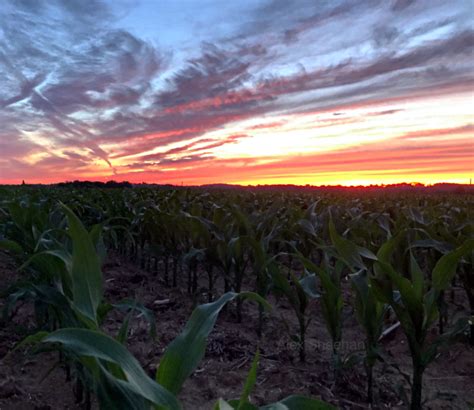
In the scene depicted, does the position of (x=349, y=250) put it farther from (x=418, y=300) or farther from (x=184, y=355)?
(x=184, y=355)

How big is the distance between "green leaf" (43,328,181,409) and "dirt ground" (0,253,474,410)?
3.67 ft

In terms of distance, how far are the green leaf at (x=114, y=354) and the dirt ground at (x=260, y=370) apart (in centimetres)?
112

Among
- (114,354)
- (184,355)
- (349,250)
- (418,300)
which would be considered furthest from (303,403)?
(349,250)

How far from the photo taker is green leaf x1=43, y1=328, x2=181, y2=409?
80cm

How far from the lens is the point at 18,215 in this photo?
3.16m

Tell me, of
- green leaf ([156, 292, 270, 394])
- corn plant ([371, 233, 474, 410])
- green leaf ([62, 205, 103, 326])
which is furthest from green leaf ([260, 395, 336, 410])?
corn plant ([371, 233, 474, 410])

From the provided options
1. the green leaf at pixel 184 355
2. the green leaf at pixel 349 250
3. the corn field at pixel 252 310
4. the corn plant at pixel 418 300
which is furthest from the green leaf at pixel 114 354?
the green leaf at pixel 349 250

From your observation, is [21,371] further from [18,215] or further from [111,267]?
[111,267]

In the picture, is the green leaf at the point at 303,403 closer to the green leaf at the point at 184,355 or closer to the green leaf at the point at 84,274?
the green leaf at the point at 184,355

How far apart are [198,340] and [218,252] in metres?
2.46

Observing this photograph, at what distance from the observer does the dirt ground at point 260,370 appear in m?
2.16

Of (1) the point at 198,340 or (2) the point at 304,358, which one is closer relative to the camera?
(1) the point at 198,340

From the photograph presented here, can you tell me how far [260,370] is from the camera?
2.44m

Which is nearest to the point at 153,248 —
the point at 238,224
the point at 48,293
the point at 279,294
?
the point at 238,224
